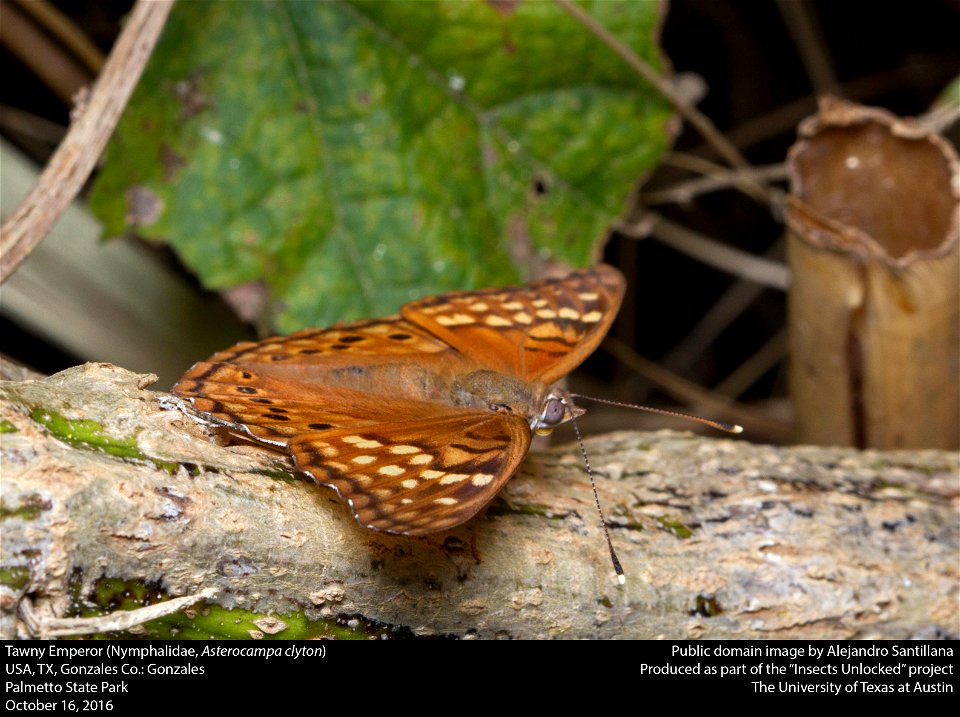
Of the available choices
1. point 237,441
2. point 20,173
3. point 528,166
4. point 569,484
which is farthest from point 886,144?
point 20,173

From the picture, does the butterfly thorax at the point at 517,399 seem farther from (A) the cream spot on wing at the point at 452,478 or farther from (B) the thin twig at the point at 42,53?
(B) the thin twig at the point at 42,53

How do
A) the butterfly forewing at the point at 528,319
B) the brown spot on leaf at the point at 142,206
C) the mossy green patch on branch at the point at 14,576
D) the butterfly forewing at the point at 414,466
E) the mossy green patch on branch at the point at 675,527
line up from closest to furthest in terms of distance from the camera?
the mossy green patch on branch at the point at 14,576, the butterfly forewing at the point at 414,466, the mossy green patch on branch at the point at 675,527, the butterfly forewing at the point at 528,319, the brown spot on leaf at the point at 142,206

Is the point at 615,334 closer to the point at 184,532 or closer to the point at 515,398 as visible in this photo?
the point at 515,398

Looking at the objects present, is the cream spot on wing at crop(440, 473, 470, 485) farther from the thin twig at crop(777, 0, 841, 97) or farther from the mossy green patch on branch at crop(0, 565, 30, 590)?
the thin twig at crop(777, 0, 841, 97)

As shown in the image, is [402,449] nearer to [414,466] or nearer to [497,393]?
[414,466]

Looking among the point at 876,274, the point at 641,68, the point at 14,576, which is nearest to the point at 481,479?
the point at 14,576

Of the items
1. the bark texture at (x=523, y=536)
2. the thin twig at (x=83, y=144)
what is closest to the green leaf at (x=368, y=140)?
the thin twig at (x=83, y=144)

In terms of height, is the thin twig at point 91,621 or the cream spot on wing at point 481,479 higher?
the cream spot on wing at point 481,479

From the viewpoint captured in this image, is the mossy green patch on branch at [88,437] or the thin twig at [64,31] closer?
the mossy green patch on branch at [88,437]
